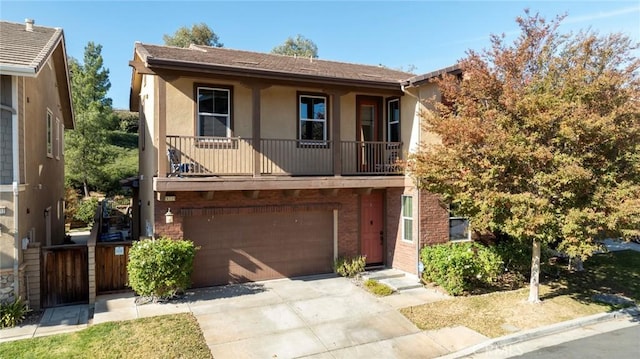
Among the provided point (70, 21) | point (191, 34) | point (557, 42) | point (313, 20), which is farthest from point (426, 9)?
point (191, 34)

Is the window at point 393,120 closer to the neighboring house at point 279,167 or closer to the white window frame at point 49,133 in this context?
the neighboring house at point 279,167

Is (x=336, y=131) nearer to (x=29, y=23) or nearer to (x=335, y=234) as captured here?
(x=335, y=234)

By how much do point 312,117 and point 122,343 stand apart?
26.5 ft

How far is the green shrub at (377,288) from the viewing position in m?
10.3

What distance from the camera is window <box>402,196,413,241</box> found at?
11789 mm

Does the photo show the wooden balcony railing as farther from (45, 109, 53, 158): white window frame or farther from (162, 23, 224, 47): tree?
(162, 23, 224, 47): tree

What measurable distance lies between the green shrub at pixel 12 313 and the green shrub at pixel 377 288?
8000mm

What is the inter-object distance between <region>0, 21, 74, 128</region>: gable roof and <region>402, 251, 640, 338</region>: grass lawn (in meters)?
9.97

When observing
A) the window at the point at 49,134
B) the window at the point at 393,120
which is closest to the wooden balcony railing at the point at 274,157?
the window at the point at 393,120

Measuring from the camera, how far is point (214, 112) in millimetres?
11234

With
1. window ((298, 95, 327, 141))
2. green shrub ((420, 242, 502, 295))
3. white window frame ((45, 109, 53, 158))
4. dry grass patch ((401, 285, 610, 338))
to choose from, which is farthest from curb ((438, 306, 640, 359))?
white window frame ((45, 109, 53, 158))

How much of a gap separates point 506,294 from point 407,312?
3.24 m

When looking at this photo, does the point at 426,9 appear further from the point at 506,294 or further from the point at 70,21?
the point at 70,21

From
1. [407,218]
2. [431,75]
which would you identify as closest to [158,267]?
[407,218]
